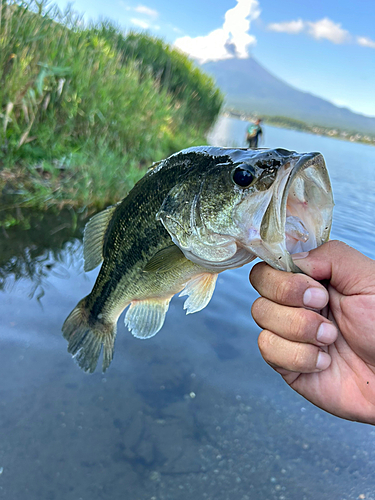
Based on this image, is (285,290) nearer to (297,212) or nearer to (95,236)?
(297,212)

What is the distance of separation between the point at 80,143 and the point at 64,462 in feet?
17.1

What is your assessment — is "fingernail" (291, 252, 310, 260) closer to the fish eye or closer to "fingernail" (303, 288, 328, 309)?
"fingernail" (303, 288, 328, 309)

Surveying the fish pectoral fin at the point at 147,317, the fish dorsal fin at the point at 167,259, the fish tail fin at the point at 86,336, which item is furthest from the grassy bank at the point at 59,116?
the fish dorsal fin at the point at 167,259

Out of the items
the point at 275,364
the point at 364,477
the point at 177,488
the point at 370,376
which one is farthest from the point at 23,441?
the point at 364,477

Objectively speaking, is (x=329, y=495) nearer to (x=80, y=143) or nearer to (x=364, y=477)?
(x=364, y=477)

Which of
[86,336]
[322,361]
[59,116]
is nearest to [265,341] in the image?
[322,361]

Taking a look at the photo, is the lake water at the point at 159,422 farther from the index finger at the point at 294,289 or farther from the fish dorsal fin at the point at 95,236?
the index finger at the point at 294,289

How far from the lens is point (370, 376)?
1801 mm

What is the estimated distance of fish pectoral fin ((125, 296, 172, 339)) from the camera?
2.29m

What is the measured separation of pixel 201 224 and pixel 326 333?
0.73 meters

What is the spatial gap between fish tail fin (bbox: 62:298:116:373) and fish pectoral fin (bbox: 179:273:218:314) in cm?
76

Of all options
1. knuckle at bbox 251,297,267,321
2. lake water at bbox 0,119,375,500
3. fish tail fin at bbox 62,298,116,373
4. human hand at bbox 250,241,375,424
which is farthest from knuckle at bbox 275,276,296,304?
lake water at bbox 0,119,375,500

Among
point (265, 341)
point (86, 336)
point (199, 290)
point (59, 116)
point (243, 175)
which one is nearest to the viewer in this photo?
point (243, 175)

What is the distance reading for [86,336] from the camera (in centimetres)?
248
